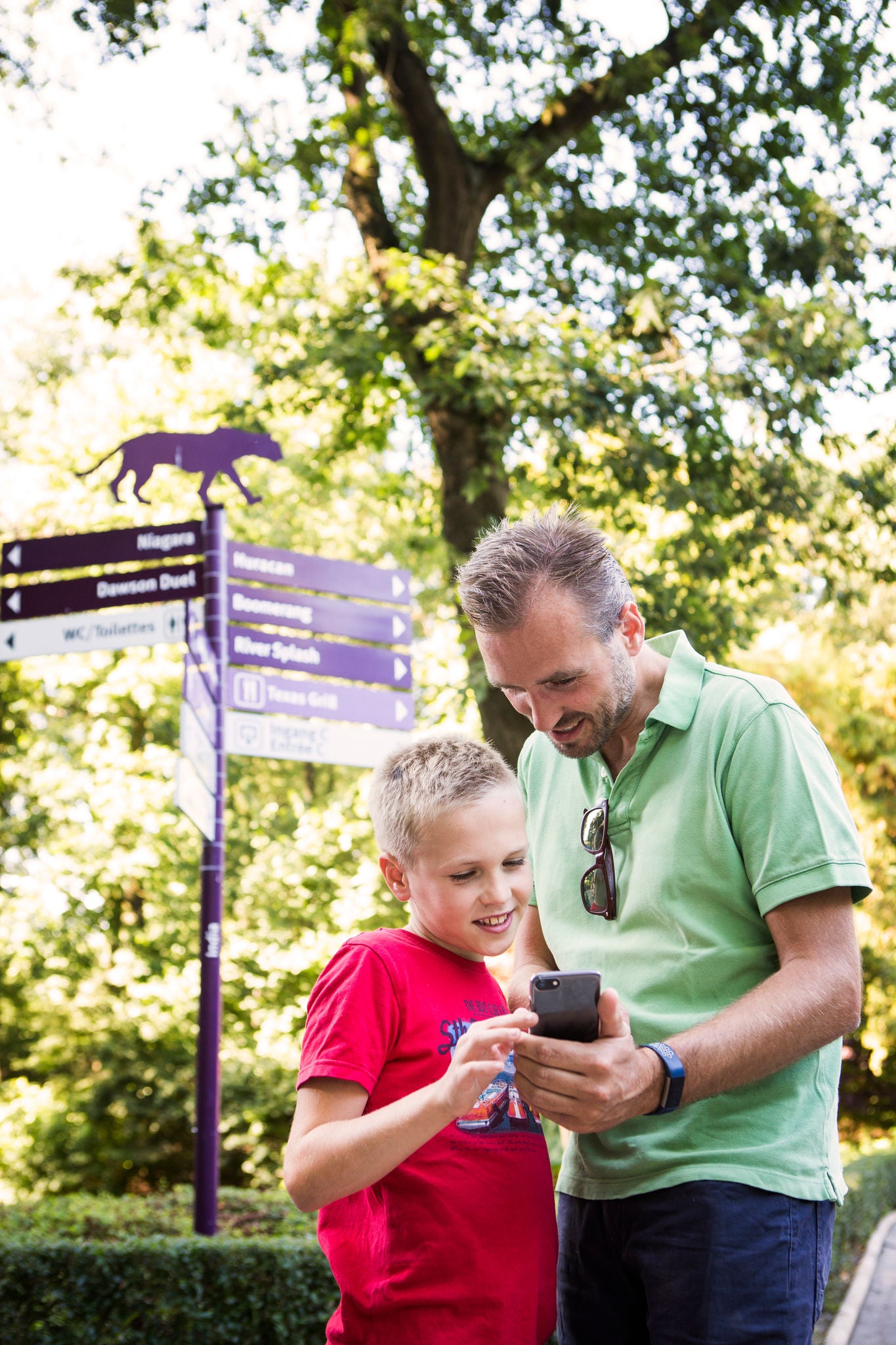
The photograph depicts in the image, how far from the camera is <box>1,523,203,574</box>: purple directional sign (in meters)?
5.98

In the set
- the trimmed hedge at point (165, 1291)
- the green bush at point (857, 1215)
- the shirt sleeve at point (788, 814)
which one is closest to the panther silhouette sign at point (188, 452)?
the trimmed hedge at point (165, 1291)

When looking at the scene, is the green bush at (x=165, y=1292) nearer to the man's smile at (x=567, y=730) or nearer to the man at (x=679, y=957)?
the man at (x=679, y=957)

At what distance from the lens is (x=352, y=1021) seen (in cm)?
181

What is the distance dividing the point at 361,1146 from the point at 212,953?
4.35m

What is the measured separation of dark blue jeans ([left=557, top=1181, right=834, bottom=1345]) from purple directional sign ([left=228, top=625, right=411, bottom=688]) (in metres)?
4.34

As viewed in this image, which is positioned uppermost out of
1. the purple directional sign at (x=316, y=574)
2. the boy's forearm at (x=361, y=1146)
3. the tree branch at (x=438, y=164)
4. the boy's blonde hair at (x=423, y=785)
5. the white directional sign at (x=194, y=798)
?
the tree branch at (x=438, y=164)

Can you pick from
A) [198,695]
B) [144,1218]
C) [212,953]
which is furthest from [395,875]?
[144,1218]

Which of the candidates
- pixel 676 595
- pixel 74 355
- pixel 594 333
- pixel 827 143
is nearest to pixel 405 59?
pixel 594 333

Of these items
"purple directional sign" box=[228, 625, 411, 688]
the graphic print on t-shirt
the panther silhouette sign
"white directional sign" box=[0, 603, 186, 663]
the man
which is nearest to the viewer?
the man

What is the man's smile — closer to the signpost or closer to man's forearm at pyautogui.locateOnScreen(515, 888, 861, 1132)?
man's forearm at pyautogui.locateOnScreen(515, 888, 861, 1132)

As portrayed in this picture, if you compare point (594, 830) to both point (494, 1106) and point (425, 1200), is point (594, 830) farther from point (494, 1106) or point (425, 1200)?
point (425, 1200)

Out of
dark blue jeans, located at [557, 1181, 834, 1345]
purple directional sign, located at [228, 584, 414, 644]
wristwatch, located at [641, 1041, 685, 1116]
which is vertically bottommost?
dark blue jeans, located at [557, 1181, 834, 1345]

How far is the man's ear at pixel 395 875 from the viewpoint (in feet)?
6.81

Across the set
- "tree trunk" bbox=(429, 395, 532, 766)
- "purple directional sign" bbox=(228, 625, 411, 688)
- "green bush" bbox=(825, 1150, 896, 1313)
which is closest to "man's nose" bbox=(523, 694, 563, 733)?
"purple directional sign" bbox=(228, 625, 411, 688)
